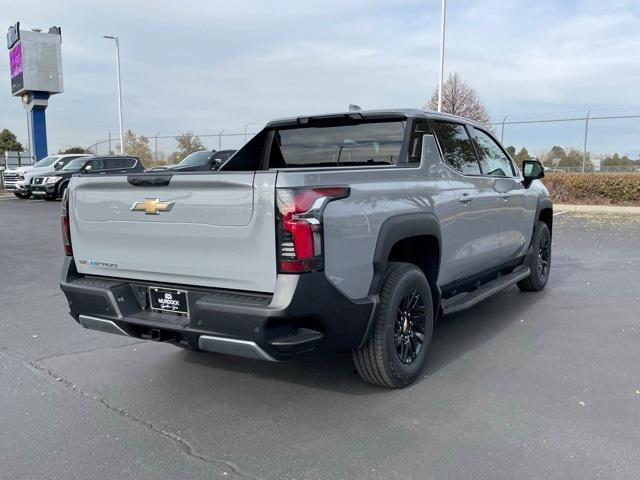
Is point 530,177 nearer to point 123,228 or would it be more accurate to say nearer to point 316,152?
point 316,152

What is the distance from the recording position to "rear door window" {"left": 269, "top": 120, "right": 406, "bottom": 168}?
475cm

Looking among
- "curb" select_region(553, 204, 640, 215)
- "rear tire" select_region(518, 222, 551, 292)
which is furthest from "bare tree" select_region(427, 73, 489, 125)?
"rear tire" select_region(518, 222, 551, 292)

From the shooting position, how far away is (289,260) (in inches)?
123

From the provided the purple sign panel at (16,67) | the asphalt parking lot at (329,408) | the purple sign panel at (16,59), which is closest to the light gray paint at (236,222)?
the asphalt parking lot at (329,408)

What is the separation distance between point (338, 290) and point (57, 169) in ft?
73.6

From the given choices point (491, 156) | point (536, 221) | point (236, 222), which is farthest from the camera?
point (536, 221)

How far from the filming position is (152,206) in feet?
11.6

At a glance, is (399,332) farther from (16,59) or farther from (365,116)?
(16,59)

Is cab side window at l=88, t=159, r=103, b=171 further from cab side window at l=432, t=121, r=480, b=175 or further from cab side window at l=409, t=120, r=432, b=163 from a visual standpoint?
cab side window at l=409, t=120, r=432, b=163

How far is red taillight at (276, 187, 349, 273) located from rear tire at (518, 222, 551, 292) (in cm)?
A: 421

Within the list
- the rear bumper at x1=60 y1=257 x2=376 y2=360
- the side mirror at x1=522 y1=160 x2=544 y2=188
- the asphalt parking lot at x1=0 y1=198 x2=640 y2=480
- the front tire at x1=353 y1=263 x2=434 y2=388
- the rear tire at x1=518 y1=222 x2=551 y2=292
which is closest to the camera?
the asphalt parking lot at x1=0 y1=198 x2=640 y2=480

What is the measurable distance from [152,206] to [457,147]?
9.26ft

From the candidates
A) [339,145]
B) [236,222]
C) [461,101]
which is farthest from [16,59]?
[236,222]

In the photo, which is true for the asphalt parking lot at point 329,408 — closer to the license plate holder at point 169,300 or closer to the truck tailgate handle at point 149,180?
the license plate holder at point 169,300
